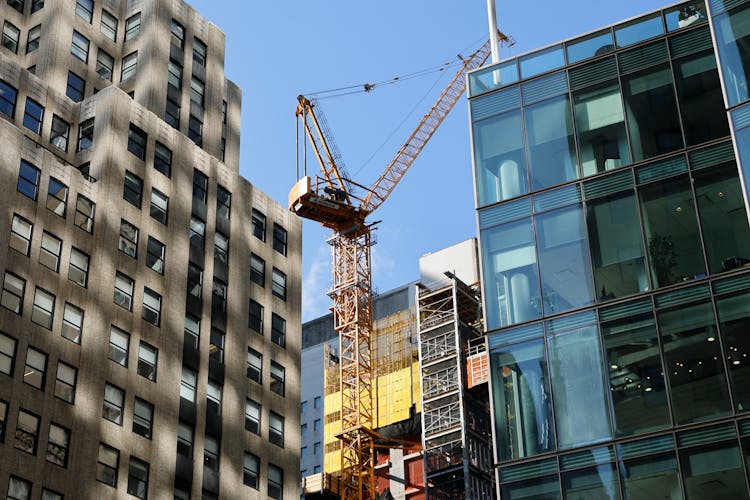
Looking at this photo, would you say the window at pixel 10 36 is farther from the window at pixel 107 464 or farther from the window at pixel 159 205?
the window at pixel 107 464

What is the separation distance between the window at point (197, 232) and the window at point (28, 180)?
12914mm

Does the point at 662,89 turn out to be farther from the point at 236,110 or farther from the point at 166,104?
the point at 236,110

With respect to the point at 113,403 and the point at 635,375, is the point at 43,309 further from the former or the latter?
the point at 635,375

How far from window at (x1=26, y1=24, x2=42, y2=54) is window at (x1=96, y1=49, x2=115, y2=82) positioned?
4.21 m

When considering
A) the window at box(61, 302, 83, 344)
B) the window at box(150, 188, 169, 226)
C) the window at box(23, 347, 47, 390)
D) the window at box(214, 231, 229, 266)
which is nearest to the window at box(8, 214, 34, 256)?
the window at box(61, 302, 83, 344)

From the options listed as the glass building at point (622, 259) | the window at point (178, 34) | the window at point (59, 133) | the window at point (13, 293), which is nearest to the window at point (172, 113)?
the window at point (178, 34)

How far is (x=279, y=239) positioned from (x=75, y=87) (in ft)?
56.3

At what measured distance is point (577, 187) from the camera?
144ft

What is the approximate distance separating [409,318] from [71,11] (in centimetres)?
7824

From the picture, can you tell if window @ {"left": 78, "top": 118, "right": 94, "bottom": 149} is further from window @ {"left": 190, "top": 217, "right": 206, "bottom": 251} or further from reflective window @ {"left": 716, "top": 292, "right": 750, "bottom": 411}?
reflective window @ {"left": 716, "top": 292, "right": 750, "bottom": 411}

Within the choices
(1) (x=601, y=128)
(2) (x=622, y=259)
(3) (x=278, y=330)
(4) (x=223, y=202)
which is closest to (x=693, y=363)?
(2) (x=622, y=259)

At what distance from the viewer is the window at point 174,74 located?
86.1 m

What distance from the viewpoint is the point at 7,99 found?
7238cm

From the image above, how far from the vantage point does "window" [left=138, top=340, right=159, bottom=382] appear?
69.0 meters
